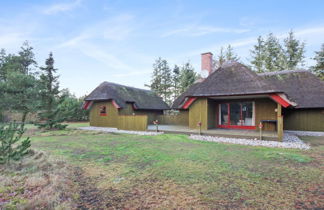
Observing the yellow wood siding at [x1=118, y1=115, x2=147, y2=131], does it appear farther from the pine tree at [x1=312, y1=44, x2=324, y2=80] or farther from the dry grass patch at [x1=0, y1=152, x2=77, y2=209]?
the pine tree at [x1=312, y1=44, x2=324, y2=80]

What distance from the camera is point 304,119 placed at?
1168 cm

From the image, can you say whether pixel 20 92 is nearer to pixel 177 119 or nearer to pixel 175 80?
pixel 177 119

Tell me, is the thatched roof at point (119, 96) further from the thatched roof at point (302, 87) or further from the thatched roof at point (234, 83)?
the thatched roof at point (302, 87)

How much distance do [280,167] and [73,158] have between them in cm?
628

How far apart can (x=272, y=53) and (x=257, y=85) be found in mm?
22290

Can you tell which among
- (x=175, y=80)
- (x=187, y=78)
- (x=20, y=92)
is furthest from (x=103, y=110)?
(x=175, y=80)

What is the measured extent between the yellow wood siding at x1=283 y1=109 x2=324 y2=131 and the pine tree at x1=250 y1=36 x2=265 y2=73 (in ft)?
56.4

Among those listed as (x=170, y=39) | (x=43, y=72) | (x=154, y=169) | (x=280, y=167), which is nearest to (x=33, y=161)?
(x=154, y=169)

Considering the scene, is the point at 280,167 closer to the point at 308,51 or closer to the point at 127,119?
the point at 127,119

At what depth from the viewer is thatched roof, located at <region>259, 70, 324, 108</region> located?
36.5 feet

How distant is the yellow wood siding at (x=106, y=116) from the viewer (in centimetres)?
1391

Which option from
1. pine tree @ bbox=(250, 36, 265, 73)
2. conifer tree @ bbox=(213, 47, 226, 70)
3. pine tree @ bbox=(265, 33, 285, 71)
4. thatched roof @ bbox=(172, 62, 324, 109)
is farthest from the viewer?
conifer tree @ bbox=(213, 47, 226, 70)

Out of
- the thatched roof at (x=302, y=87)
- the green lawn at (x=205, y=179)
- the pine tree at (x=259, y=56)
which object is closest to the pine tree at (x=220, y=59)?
the pine tree at (x=259, y=56)

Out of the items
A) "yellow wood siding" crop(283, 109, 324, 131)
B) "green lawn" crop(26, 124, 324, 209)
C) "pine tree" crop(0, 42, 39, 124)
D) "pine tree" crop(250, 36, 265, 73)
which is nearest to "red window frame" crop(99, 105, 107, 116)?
"pine tree" crop(0, 42, 39, 124)
